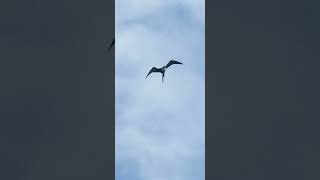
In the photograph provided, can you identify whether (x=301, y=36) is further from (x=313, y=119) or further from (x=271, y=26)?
(x=313, y=119)

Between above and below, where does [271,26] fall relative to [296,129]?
above

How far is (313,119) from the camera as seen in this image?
15.7 m
